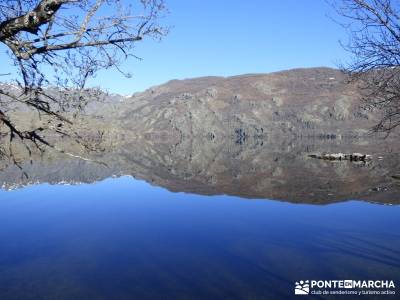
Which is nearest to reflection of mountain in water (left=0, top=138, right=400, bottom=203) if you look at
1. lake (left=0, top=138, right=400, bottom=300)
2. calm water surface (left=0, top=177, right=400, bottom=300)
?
lake (left=0, top=138, right=400, bottom=300)

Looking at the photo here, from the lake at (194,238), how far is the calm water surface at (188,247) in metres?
0.06

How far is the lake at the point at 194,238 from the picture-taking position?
17375 millimetres

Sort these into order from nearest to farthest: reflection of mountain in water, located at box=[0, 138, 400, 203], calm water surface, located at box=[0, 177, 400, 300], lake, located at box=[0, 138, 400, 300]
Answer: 1. calm water surface, located at box=[0, 177, 400, 300]
2. lake, located at box=[0, 138, 400, 300]
3. reflection of mountain in water, located at box=[0, 138, 400, 203]

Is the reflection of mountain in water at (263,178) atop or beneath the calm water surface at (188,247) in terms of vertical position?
atop

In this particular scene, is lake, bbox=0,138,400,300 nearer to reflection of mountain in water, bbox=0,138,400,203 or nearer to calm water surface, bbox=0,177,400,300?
calm water surface, bbox=0,177,400,300

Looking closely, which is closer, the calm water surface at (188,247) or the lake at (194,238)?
the calm water surface at (188,247)

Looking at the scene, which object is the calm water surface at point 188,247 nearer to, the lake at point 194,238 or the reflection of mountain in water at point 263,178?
the lake at point 194,238

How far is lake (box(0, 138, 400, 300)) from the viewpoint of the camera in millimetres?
17375

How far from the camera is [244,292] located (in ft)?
52.8

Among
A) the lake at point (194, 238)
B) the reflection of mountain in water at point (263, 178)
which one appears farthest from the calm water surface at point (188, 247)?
the reflection of mountain in water at point (263, 178)

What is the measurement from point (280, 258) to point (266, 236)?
4611 millimetres

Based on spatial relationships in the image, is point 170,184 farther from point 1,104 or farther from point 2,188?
point 1,104

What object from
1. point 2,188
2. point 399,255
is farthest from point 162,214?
point 2,188

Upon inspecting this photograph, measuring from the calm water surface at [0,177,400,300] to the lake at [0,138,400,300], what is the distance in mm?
56
